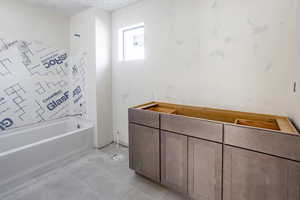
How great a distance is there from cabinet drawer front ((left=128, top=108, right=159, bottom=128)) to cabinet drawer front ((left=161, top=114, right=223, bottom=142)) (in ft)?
0.32

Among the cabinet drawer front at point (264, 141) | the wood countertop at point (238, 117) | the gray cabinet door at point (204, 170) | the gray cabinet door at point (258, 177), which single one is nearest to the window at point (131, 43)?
the wood countertop at point (238, 117)

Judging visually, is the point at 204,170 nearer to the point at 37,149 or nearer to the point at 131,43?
the point at 37,149

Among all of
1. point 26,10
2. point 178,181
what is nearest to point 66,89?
point 26,10

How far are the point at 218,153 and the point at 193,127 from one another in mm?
318

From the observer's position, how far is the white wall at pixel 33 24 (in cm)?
238

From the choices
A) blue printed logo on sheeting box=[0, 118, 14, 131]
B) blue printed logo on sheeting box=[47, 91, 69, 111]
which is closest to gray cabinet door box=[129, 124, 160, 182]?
blue printed logo on sheeting box=[47, 91, 69, 111]

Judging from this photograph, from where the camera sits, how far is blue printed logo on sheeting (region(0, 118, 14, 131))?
241 centimetres

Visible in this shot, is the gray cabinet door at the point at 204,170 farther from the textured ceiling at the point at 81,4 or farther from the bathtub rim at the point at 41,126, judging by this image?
the textured ceiling at the point at 81,4

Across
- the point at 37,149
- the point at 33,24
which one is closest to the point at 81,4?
the point at 33,24

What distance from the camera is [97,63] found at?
278 cm

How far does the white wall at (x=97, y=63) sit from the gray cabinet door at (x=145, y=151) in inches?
43.9

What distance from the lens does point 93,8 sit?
8.84 ft

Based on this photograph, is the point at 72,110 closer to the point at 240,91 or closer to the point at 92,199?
the point at 92,199

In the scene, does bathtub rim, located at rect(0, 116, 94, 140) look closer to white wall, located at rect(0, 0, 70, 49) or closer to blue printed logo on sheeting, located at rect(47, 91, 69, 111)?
blue printed logo on sheeting, located at rect(47, 91, 69, 111)
